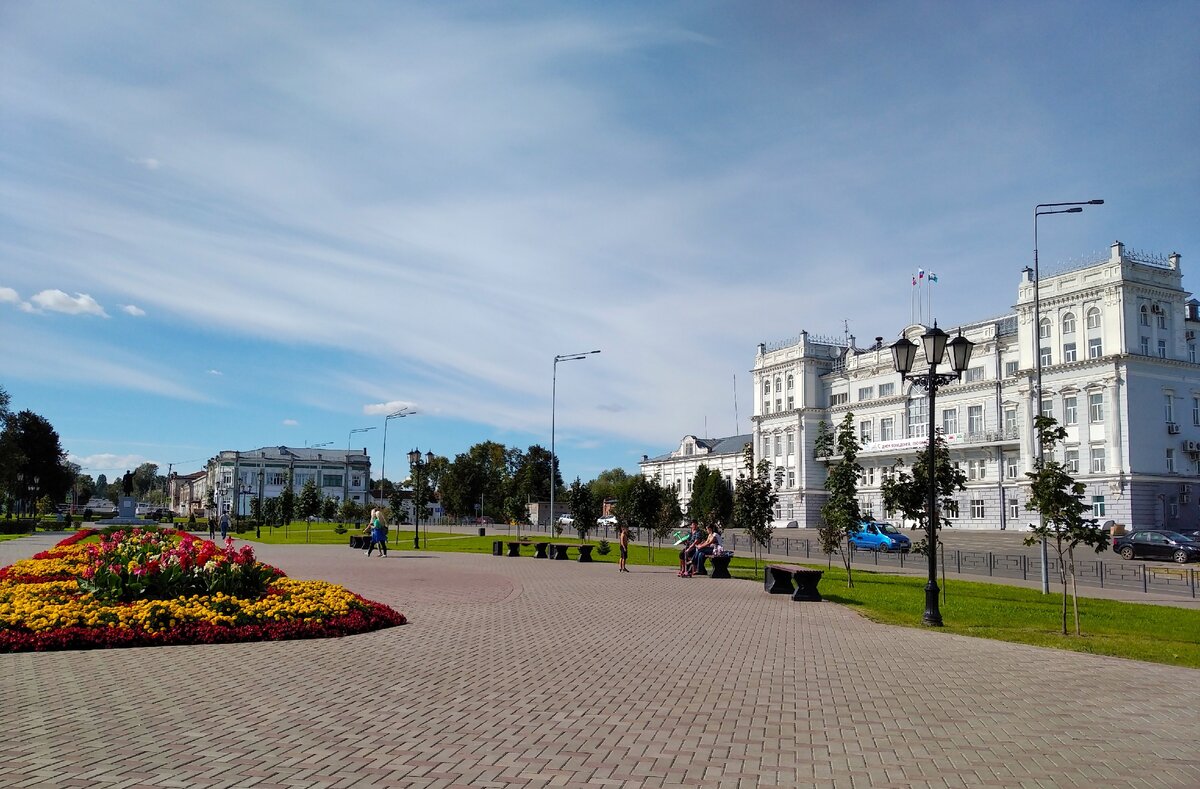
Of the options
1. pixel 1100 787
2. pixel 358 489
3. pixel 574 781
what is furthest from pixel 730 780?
pixel 358 489

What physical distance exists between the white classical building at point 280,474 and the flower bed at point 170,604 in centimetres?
11635

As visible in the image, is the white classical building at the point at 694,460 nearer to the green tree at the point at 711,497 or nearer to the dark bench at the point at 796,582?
the green tree at the point at 711,497

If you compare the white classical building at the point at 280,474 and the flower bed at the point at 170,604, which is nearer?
the flower bed at the point at 170,604

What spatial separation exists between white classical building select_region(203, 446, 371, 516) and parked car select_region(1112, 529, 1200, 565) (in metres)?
109

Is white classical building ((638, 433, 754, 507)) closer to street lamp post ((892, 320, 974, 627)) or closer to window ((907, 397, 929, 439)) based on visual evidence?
window ((907, 397, 929, 439))

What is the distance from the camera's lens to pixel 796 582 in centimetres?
1852

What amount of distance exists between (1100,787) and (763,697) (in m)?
3.26

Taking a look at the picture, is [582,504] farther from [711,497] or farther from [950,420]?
[950,420]

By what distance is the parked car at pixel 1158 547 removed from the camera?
35.7 metres

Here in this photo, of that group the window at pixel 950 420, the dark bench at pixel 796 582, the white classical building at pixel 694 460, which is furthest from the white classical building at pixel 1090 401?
the dark bench at pixel 796 582

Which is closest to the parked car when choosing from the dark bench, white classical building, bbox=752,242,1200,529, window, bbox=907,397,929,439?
white classical building, bbox=752,242,1200,529

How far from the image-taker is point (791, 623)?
48.0ft

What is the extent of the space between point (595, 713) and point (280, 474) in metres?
132

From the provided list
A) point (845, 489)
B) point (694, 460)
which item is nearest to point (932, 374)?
point (845, 489)
